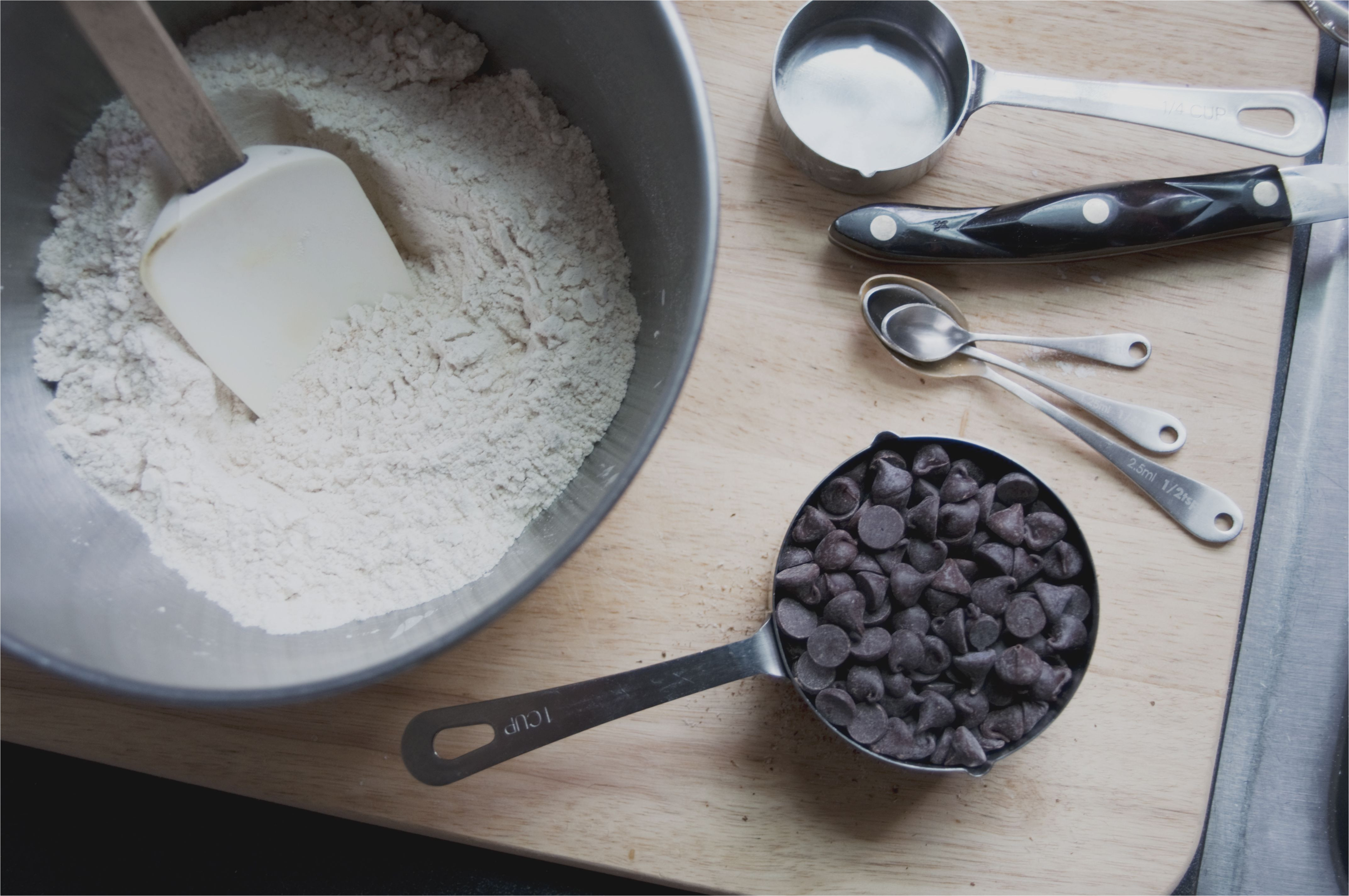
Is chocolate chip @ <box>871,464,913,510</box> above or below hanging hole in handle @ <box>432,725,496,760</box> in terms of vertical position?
above

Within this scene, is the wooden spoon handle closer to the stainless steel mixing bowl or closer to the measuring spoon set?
the stainless steel mixing bowl

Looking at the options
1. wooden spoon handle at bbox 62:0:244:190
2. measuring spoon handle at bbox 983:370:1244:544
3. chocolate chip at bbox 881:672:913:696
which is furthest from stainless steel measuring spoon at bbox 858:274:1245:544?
wooden spoon handle at bbox 62:0:244:190

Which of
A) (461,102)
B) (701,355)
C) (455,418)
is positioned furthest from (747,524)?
(461,102)

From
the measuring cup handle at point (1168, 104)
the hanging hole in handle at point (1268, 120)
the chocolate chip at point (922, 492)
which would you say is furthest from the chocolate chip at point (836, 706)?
the hanging hole in handle at point (1268, 120)

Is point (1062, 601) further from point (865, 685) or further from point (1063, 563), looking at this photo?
point (865, 685)

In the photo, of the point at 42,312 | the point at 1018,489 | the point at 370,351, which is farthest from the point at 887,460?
the point at 42,312

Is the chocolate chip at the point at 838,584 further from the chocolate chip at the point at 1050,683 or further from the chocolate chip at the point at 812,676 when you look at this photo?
the chocolate chip at the point at 1050,683
